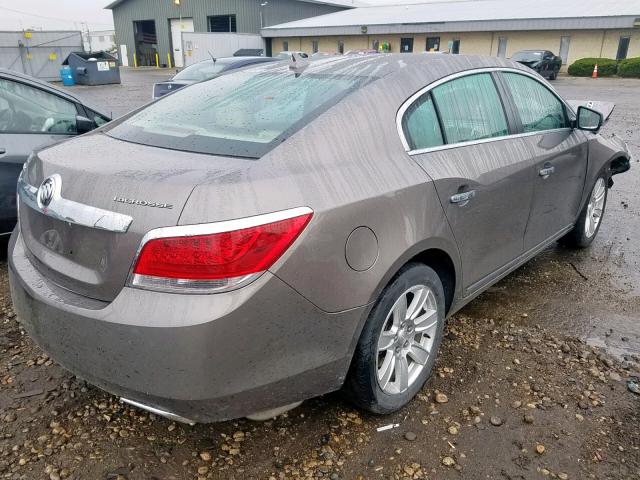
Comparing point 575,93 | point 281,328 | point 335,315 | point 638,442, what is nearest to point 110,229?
point 281,328

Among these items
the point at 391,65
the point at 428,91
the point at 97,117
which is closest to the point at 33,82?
the point at 97,117

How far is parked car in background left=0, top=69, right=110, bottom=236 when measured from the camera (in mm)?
3926

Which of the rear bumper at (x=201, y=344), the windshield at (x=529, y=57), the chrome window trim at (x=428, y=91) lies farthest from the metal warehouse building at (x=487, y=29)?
the rear bumper at (x=201, y=344)

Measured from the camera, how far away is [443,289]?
2779 mm

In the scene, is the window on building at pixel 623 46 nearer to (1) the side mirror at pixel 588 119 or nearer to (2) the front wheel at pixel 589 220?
(2) the front wheel at pixel 589 220

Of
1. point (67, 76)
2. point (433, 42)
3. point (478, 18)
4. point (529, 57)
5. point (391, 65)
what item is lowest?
point (67, 76)

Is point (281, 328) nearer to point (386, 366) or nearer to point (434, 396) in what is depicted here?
point (386, 366)

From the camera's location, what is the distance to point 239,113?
251 centimetres

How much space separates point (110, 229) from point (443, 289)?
1.65 m

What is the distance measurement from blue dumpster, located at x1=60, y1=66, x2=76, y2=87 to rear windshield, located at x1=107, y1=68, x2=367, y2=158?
26.9 metres

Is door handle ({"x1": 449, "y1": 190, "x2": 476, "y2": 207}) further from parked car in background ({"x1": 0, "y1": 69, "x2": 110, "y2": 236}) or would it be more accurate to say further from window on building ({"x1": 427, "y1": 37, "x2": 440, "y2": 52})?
window on building ({"x1": 427, "y1": 37, "x2": 440, "y2": 52})

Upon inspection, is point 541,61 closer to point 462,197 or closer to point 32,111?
point 32,111

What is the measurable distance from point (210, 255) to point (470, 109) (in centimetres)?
181

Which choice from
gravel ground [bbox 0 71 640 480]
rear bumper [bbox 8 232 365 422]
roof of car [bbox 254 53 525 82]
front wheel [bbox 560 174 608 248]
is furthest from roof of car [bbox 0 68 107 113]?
front wheel [bbox 560 174 608 248]
